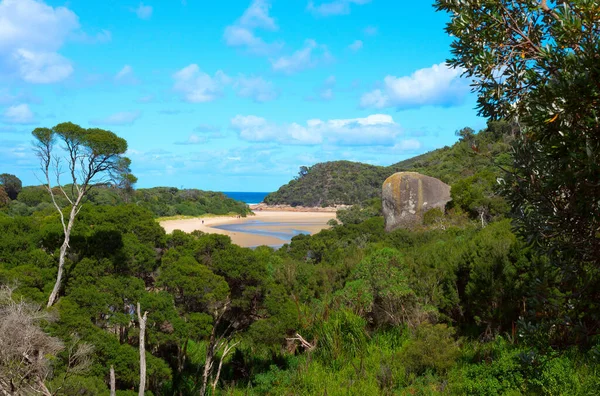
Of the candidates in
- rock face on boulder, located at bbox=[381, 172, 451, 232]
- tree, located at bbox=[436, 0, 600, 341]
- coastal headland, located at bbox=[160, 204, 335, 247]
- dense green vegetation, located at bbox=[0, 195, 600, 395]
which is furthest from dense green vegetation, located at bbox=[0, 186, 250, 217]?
tree, located at bbox=[436, 0, 600, 341]

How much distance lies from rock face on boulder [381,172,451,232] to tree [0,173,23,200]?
42.1m

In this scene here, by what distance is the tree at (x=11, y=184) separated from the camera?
50812mm

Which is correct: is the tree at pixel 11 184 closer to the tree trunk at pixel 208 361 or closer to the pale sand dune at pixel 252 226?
the pale sand dune at pixel 252 226

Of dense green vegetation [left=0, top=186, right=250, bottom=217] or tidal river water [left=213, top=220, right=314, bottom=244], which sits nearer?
tidal river water [left=213, top=220, right=314, bottom=244]

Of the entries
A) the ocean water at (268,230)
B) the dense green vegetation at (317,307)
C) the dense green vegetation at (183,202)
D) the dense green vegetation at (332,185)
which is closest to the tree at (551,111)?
the dense green vegetation at (317,307)

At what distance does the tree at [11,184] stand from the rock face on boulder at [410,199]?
42119 mm

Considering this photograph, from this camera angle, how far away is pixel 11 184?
52156 mm

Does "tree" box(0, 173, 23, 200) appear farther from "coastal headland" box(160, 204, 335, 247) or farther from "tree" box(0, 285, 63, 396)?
"tree" box(0, 285, 63, 396)

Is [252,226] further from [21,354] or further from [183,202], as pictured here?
[21,354]

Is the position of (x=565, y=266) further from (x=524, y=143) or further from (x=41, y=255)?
(x=41, y=255)

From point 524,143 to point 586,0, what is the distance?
3.02 feet

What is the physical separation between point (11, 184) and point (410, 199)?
45.0m

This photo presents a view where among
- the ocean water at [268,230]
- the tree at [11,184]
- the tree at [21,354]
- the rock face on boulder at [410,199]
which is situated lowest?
the ocean water at [268,230]

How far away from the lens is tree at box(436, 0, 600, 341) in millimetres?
2660
